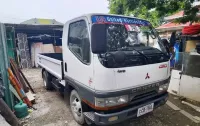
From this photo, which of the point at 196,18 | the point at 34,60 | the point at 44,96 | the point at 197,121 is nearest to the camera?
the point at 197,121

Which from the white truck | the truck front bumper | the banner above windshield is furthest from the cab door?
the truck front bumper

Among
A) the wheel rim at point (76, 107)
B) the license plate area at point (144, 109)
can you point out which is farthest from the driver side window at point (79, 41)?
the license plate area at point (144, 109)

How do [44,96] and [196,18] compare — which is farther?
[196,18]

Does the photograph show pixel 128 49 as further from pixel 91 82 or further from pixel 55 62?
pixel 55 62

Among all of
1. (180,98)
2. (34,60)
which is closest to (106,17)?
(180,98)

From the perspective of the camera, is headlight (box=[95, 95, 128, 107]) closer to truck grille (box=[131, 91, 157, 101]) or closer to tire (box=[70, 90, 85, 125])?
truck grille (box=[131, 91, 157, 101])

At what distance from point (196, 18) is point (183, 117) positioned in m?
3.67

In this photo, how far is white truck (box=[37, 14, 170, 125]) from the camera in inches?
90.0

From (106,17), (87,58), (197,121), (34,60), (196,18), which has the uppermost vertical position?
(196,18)

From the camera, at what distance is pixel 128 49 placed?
2.62 meters

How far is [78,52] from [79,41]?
209 millimetres

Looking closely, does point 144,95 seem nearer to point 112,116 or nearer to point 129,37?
point 112,116

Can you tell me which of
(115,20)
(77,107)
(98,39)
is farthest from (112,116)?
(115,20)

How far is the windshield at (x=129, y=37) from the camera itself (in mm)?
2641
